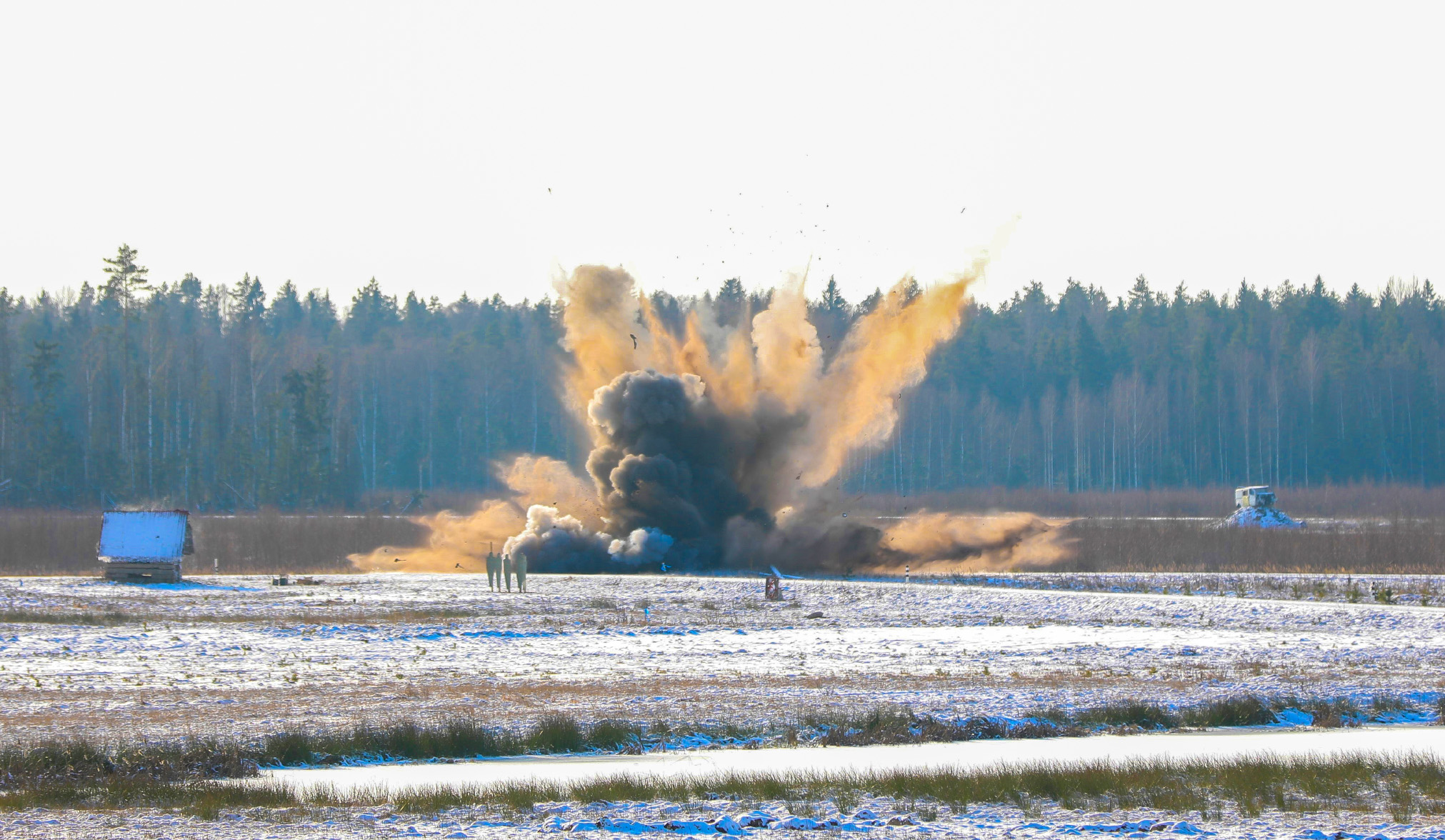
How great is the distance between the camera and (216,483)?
113 m

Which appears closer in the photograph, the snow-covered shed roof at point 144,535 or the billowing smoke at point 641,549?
the snow-covered shed roof at point 144,535

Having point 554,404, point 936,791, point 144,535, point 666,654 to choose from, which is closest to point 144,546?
point 144,535

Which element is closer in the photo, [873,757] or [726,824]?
[726,824]

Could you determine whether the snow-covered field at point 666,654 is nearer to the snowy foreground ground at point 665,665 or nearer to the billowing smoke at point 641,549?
the snowy foreground ground at point 665,665

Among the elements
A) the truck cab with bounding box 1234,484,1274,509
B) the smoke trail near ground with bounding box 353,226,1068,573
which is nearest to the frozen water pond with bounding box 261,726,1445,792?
the smoke trail near ground with bounding box 353,226,1068,573

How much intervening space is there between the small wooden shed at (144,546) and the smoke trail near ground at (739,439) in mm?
11199

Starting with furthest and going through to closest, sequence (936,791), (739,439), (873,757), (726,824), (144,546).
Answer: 1. (739,439)
2. (144,546)
3. (873,757)
4. (936,791)
5. (726,824)

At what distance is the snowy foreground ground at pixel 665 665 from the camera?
15.8 metres

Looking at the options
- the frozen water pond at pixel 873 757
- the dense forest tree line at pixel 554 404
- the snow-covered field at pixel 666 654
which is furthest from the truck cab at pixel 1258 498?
the frozen water pond at pixel 873 757

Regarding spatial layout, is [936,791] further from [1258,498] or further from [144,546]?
[1258,498]

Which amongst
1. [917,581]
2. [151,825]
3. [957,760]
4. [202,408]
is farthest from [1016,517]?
[202,408]

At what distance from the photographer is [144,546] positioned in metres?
57.4

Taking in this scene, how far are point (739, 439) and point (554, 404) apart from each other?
6614 cm

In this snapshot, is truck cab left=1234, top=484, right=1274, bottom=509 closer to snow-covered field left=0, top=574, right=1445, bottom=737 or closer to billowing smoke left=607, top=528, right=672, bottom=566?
billowing smoke left=607, top=528, right=672, bottom=566
